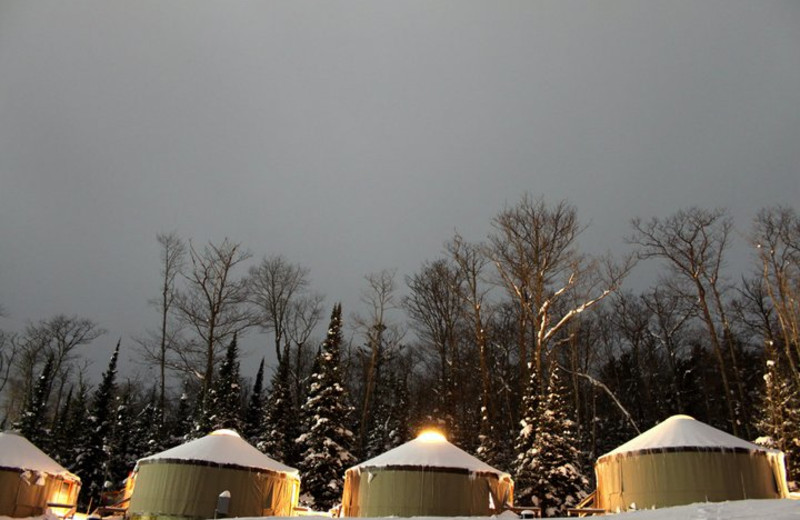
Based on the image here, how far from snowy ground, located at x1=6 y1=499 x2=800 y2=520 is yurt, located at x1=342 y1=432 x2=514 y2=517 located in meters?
8.60

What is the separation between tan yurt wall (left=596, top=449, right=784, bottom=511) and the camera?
14.8 metres

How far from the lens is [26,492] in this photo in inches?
749

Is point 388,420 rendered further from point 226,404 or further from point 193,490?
point 193,490

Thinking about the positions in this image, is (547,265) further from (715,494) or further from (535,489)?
(715,494)

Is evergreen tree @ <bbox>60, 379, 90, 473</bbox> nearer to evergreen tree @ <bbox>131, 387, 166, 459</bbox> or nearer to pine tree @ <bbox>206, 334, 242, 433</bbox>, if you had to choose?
evergreen tree @ <bbox>131, 387, 166, 459</bbox>

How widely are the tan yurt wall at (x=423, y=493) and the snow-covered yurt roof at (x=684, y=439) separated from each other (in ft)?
12.1

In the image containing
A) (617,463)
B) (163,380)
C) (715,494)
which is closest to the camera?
(715,494)

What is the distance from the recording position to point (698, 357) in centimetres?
3503

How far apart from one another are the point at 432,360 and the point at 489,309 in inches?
400

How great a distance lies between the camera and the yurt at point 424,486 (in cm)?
1611

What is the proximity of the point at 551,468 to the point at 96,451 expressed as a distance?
1983 cm

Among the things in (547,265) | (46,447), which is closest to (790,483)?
(547,265)


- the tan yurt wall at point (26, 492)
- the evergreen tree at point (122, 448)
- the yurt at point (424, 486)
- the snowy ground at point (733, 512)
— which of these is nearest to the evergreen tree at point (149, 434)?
the evergreen tree at point (122, 448)

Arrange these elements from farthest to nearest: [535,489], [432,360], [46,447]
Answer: [432,360]
[46,447]
[535,489]
